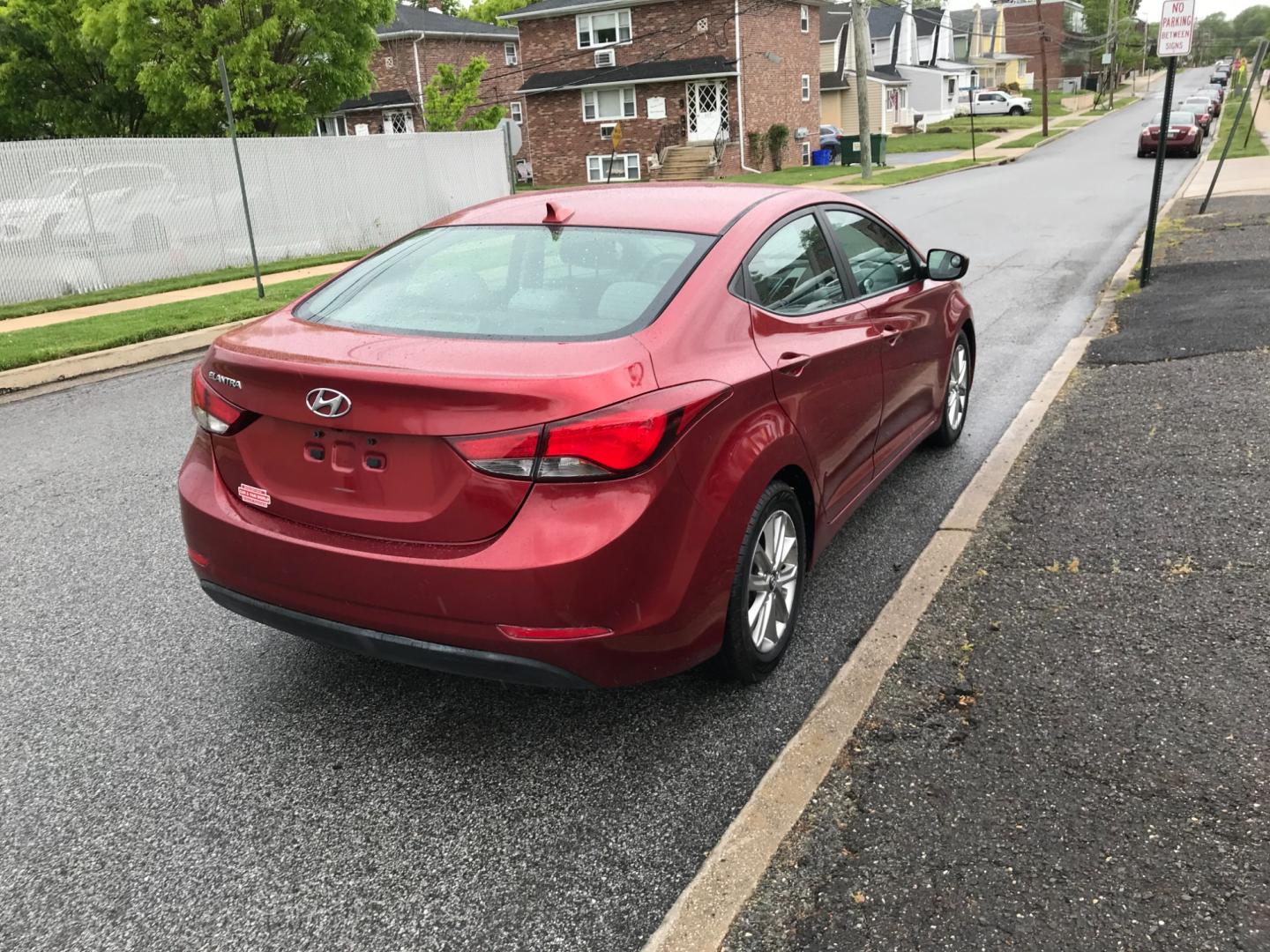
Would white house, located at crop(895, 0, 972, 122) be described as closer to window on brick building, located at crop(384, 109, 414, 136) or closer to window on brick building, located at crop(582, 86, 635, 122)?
window on brick building, located at crop(582, 86, 635, 122)

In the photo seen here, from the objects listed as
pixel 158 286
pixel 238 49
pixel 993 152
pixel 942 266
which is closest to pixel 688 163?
pixel 993 152

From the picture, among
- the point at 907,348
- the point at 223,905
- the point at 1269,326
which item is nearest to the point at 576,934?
the point at 223,905

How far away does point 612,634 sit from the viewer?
284 cm

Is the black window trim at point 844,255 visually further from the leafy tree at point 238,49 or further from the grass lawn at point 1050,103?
the grass lawn at point 1050,103

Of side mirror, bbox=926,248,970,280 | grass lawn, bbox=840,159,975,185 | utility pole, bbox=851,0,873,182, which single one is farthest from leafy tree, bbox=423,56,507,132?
side mirror, bbox=926,248,970,280

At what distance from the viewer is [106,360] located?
9688mm

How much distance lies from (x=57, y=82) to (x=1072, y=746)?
3324cm

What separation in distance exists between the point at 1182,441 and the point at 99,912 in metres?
5.42

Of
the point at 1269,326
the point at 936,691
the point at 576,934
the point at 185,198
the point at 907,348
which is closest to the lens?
the point at 576,934

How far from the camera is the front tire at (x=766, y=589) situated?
10.7ft

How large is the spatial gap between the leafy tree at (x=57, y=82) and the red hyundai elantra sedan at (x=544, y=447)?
27491 millimetres

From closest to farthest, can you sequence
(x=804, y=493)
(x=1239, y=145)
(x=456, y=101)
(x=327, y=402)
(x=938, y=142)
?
(x=327, y=402), (x=804, y=493), (x=1239, y=145), (x=456, y=101), (x=938, y=142)

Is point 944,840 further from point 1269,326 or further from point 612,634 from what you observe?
point 1269,326

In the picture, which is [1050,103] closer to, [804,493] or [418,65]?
[418,65]
